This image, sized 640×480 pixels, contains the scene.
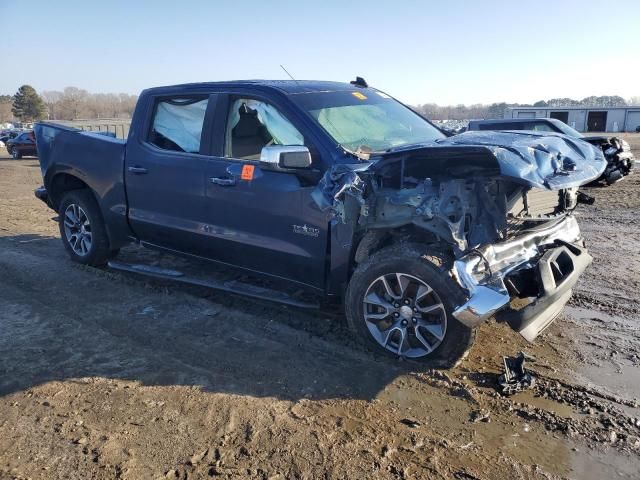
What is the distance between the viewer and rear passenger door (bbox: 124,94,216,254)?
15.9 ft

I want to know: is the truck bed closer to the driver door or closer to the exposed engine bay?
the driver door

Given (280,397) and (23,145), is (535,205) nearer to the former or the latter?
(280,397)

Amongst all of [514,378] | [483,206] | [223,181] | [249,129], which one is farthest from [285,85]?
[514,378]

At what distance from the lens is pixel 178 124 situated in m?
5.16

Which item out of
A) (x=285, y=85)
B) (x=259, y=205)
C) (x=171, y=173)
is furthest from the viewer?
(x=171, y=173)

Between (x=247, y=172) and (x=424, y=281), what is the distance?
69.4 inches

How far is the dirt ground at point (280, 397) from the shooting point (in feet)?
9.18

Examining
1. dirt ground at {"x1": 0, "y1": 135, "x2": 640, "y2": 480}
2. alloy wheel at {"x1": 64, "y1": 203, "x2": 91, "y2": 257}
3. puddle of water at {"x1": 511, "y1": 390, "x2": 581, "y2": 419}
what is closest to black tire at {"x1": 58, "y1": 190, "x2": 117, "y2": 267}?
alloy wheel at {"x1": 64, "y1": 203, "x2": 91, "y2": 257}

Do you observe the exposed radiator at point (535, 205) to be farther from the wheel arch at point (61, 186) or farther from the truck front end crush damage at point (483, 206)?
the wheel arch at point (61, 186)

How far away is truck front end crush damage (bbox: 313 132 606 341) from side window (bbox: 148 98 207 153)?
5.43ft

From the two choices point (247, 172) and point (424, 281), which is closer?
point (424, 281)

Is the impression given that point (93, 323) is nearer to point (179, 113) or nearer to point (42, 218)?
point (179, 113)

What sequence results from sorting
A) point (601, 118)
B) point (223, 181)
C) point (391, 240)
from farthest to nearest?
point (601, 118)
point (223, 181)
point (391, 240)

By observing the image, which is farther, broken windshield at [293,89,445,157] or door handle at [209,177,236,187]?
door handle at [209,177,236,187]
